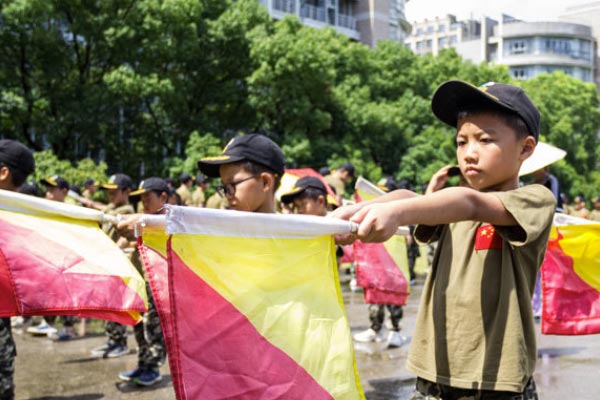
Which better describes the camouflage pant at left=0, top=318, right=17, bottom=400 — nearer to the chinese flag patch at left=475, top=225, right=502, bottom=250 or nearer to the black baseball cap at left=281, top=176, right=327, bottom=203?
the black baseball cap at left=281, top=176, right=327, bottom=203

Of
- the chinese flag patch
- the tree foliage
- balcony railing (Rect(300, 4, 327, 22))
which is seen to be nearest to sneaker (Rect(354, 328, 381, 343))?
the chinese flag patch

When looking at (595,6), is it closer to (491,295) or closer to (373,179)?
(373,179)

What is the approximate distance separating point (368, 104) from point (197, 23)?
838 centimetres

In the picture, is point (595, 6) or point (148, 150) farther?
point (595, 6)

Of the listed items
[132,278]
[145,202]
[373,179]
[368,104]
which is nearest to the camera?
[132,278]

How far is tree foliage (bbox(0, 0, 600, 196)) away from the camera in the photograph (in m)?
20.1

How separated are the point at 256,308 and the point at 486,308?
828mm

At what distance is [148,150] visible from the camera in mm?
23469

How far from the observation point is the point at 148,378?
6.13 m

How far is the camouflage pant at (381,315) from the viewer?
25.5ft

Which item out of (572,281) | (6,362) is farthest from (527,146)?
(6,362)

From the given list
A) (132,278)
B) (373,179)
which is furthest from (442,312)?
(373,179)

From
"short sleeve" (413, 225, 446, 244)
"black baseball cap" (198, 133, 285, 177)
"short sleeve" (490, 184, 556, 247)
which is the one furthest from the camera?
"black baseball cap" (198, 133, 285, 177)

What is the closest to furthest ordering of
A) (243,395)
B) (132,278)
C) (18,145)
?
(243,395) → (132,278) → (18,145)
